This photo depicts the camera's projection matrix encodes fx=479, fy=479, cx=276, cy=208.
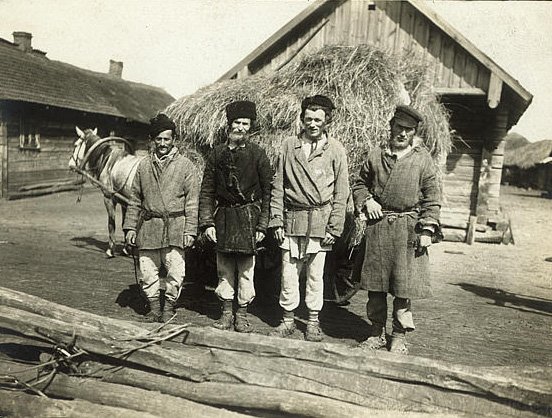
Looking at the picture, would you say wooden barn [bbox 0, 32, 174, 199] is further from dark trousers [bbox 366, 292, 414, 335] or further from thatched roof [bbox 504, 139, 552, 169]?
thatched roof [bbox 504, 139, 552, 169]

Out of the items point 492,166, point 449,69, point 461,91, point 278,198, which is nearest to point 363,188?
point 278,198

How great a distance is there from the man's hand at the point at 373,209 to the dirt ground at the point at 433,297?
1.23 metres

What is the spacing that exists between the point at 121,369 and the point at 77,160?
19.4ft

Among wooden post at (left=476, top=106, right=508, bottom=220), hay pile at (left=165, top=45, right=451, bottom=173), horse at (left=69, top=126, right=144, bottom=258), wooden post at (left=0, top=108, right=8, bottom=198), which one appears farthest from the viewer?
wooden post at (left=0, top=108, right=8, bottom=198)

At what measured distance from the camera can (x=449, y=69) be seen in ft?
30.8

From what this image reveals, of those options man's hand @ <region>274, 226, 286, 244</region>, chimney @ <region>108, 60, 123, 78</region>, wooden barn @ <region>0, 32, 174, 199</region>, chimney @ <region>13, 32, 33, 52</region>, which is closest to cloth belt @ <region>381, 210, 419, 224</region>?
man's hand @ <region>274, 226, 286, 244</region>

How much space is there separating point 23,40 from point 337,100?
56.6 ft

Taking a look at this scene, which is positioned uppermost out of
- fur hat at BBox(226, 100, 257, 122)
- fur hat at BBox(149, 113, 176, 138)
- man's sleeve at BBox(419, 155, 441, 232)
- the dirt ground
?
fur hat at BBox(226, 100, 257, 122)

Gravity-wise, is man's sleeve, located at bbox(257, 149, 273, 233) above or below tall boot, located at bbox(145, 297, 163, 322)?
above

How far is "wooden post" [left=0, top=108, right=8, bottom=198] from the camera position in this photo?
560 inches

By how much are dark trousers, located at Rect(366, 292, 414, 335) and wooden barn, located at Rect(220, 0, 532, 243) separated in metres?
5.94

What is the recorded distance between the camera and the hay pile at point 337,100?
481 cm

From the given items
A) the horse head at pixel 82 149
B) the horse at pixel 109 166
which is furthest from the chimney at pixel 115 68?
the horse at pixel 109 166

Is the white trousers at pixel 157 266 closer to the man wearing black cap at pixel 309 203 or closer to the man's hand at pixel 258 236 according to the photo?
the man's hand at pixel 258 236
